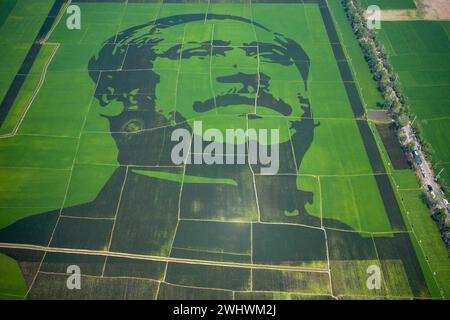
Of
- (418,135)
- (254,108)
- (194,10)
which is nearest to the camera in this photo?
(418,135)

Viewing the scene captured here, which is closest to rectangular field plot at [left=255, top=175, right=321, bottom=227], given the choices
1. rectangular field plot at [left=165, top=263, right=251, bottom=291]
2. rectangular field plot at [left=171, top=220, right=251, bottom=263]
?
rectangular field plot at [left=171, top=220, right=251, bottom=263]

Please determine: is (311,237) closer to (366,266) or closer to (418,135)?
(366,266)

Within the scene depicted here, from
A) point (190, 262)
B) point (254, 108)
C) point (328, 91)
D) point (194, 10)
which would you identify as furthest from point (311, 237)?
point (194, 10)

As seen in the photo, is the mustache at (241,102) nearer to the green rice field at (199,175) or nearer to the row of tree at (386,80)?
the green rice field at (199,175)

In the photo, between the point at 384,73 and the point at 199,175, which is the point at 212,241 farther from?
the point at 384,73

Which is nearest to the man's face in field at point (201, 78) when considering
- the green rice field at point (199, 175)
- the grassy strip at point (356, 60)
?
the green rice field at point (199, 175)

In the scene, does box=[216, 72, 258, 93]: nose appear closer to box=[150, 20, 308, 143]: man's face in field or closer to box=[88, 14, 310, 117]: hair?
box=[150, 20, 308, 143]: man's face in field
